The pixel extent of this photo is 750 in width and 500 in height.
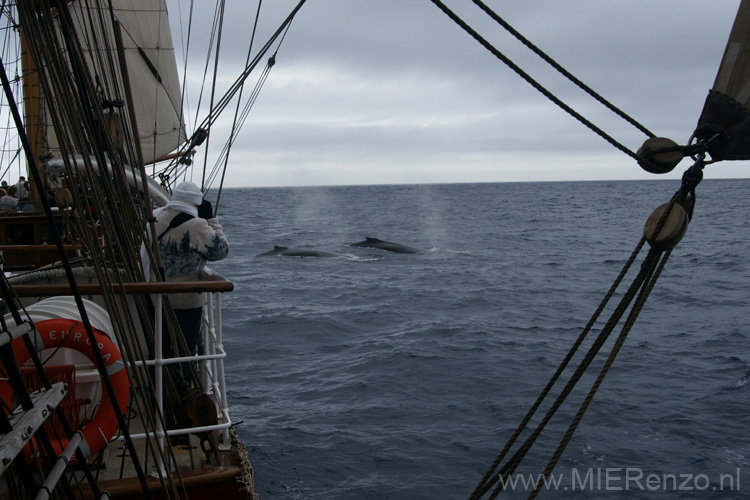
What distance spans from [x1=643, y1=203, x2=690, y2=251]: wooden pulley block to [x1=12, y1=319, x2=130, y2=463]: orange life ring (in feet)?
9.76

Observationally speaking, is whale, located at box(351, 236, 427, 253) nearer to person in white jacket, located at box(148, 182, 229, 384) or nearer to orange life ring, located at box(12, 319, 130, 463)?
person in white jacket, located at box(148, 182, 229, 384)

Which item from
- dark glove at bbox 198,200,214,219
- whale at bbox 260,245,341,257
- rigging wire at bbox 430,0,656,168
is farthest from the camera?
whale at bbox 260,245,341,257

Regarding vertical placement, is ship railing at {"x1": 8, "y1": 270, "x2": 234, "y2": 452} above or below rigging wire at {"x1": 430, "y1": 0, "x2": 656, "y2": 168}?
below

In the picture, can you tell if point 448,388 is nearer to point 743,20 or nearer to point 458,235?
point 743,20

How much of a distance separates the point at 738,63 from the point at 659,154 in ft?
1.67

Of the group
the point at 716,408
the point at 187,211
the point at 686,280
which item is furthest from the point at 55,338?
the point at 686,280

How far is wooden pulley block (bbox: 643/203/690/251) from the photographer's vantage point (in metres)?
3.06

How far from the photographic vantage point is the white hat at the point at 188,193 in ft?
17.8

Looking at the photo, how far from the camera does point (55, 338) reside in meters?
3.83

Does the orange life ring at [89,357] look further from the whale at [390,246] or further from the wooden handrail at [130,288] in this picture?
the whale at [390,246]

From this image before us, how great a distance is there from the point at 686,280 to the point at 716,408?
15306 mm

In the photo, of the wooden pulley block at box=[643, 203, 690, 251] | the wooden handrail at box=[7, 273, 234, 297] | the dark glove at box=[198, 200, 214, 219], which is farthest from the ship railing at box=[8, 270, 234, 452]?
the wooden pulley block at box=[643, 203, 690, 251]

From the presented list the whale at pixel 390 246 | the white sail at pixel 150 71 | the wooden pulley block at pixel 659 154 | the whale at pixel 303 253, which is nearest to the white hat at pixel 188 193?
the wooden pulley block at pixel 659 154

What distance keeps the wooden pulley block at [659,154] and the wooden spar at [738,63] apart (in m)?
0.32
